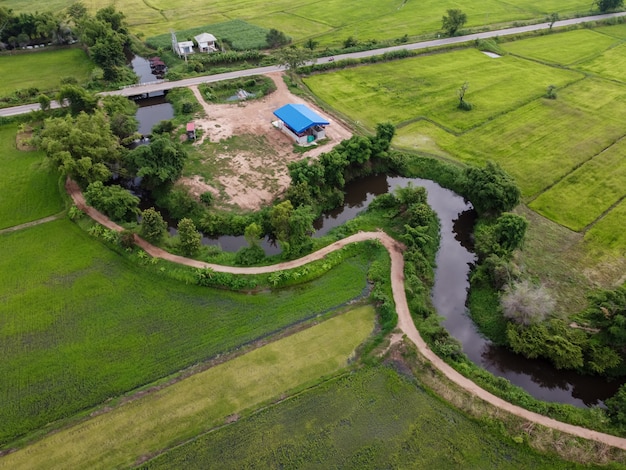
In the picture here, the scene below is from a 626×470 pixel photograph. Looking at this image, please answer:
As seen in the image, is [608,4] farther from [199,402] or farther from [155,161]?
[199,402]

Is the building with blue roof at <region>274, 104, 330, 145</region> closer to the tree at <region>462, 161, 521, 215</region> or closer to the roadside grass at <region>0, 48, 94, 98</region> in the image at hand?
the tree at <region>462, 161, 521, 215</region>

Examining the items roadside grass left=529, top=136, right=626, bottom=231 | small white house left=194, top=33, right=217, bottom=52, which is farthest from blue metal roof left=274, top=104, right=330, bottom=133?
small white house left=194, top=33, right=217, bottom=52

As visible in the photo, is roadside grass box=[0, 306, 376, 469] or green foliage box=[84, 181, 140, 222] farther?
green foliage box=[84, 181, 140, 222]

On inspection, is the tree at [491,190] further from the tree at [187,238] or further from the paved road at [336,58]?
the paved road at [336,58]

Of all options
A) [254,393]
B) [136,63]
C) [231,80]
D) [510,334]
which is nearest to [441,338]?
[510,334]

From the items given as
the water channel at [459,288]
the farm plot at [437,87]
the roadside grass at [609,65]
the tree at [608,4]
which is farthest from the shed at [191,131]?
the tree at [608,4]

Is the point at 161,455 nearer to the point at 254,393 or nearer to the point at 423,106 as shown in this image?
the point at 254,393
